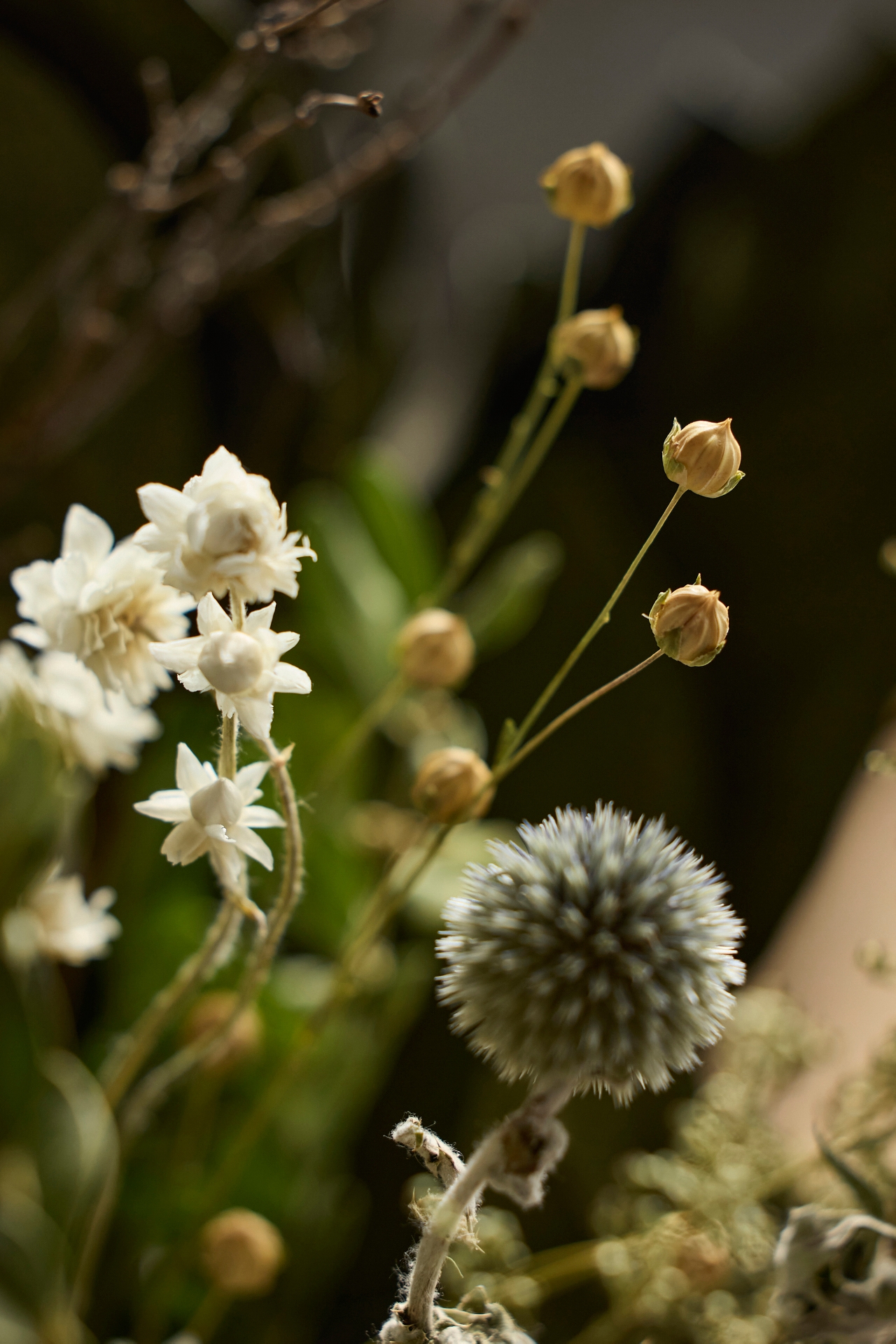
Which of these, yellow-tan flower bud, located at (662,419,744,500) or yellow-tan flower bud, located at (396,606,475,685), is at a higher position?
yellow-tan flower bud, located at (662,419,744,500)

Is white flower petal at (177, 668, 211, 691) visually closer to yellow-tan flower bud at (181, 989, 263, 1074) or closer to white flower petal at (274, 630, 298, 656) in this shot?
white flower petal at (274, 630, 298, 656)

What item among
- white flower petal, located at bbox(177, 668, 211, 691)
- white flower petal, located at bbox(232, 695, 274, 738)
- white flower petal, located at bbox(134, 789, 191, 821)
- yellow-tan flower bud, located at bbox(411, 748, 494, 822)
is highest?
white flower petal, located at bbox(177, 668, 211, 691)

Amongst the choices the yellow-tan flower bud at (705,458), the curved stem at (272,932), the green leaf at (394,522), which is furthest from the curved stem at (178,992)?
the green leaf at (394,522)

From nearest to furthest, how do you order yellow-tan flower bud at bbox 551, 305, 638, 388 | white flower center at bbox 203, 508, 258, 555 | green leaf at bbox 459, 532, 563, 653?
white flower center at bbox 203, 508, 258, 555
yellow-tan flower bud at bbox 551, 305, 638, 388
green leaf at bbox 459, 532, 563, 653

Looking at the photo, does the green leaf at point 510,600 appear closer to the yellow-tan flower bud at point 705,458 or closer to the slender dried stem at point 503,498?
the slender dried stem at point 503,498

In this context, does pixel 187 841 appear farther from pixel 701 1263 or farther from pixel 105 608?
pixel 701 1263

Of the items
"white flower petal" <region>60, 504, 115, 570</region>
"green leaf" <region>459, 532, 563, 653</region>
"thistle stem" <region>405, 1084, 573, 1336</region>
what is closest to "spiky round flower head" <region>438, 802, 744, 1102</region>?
"thistle stem" <region>405, 1084, 573, 1336</region>

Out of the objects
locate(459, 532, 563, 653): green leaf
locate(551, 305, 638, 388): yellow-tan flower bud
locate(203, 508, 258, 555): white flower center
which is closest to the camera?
locate(203, 508, 258, 555): white flower center

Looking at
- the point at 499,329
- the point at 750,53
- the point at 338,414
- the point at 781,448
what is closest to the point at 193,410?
the point at 338,414
